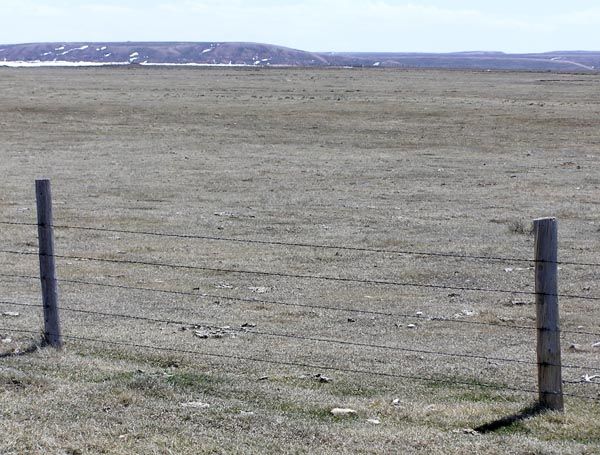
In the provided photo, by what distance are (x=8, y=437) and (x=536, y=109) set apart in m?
51.8

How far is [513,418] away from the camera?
7969mm

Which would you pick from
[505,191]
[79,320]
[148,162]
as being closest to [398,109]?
[148,162]

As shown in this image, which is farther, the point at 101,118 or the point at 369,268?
the point at 101,118

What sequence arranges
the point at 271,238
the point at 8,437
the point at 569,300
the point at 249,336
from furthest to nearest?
the point at 271,238 < the point at 569,300 < the point at 249,336 < the point at 8,437

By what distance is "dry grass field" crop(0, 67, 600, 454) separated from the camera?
761 cm

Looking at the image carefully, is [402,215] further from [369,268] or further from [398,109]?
[398,109]

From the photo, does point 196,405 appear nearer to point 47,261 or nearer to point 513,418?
point 513,418

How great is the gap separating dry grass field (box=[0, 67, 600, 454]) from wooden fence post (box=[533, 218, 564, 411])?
0.20 m

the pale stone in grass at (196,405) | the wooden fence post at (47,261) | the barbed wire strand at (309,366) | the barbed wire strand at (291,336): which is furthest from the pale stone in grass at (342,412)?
the wooden fence post at (47,261)

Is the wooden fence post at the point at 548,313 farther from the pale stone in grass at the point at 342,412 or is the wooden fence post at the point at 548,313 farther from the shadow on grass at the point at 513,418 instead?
the pale stone in grass at the point at 342,412

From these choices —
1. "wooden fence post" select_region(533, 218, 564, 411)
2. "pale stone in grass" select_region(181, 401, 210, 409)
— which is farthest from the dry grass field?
"wooden fence post" select_region(533, 218, 564, 411)

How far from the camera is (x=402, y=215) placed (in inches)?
888

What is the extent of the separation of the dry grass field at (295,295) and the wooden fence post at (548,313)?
0.65 feet

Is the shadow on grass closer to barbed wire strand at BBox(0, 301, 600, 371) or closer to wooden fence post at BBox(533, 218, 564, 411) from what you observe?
wooden fence post at BBox(533, 218, 564, 411)
